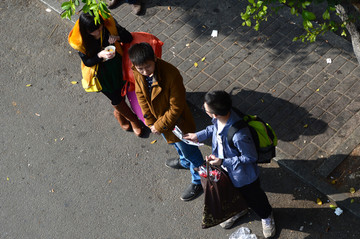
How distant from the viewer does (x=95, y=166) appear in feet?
20.7

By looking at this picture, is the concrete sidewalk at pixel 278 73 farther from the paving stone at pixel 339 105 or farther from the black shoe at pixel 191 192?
the black shoe at pixel 191 192

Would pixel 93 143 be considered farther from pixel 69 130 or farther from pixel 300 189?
pixel 300 189

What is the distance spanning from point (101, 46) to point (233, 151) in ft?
6.59

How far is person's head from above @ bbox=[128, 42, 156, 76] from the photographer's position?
4328mm

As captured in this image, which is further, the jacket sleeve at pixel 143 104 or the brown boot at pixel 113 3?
the brown boot at pixel 113 3

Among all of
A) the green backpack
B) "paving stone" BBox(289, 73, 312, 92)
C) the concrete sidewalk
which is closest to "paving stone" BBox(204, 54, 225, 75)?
the concrete sidewalk

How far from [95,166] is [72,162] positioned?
37 cm

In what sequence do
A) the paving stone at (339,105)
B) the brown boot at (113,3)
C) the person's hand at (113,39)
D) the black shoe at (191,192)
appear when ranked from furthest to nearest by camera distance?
the brown boot at (113,3)
the paving stone at (339,105)
the black shoe at (191,192)
the person's hand at (113,39)

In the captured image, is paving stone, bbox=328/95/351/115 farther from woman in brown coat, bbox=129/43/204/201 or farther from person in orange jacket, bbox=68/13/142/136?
person in orange jacket, bbox=68/13/142/136

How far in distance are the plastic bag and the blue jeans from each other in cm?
81

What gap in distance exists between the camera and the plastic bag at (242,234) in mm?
5320

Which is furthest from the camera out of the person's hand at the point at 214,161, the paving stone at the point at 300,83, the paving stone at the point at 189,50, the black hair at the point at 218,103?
the paving stone at the point at 189,50

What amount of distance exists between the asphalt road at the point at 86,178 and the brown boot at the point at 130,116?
191mm

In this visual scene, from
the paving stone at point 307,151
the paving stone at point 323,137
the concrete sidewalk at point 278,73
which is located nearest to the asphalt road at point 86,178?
the paving stone at point 307,151
